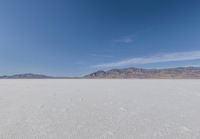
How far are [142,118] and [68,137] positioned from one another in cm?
148

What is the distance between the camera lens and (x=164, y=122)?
9.11 feet

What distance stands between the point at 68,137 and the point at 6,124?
1.16m

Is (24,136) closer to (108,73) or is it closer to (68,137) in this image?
(68,137)

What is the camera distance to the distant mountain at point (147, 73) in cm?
→ 7656

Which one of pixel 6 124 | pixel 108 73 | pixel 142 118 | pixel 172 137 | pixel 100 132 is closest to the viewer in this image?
pixel 172 137

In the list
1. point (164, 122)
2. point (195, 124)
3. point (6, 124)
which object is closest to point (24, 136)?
point (6, 124)

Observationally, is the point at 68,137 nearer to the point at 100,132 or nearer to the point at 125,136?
the point at 100,132

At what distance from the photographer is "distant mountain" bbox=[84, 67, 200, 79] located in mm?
76562

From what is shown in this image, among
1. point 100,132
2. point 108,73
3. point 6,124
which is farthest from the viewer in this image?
point 108,73

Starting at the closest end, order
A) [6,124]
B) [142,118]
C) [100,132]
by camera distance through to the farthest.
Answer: [100,132] → [6,124] → [142,118]

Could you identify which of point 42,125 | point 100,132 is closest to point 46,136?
point 42,125

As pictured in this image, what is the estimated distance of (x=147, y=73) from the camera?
281 feet

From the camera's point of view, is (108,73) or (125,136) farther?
(108,73)

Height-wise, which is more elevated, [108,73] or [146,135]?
[108,73]
